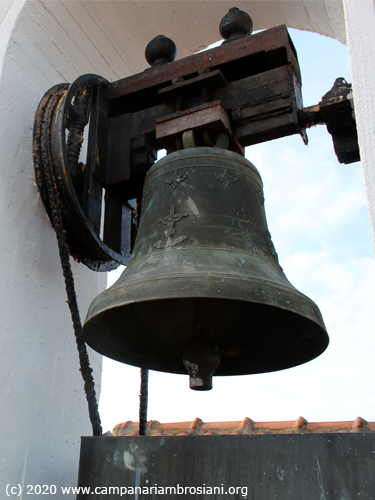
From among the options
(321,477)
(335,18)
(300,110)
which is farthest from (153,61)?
(321,477)

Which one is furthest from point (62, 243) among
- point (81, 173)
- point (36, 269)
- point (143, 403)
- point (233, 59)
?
point (233, 59)

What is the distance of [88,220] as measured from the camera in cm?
176

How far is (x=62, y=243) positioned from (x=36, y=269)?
14 cm

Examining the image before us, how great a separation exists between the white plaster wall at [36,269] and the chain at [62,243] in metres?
0.07

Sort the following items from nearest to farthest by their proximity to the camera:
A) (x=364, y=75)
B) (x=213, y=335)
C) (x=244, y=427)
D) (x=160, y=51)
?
(x=364, y=75) < (x=213, y=335) < (x=160, y=51) < (x=244, y=427)

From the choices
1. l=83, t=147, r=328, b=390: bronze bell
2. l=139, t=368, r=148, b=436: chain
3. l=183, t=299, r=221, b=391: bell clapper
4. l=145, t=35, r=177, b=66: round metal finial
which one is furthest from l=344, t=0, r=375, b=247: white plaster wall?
l=139, t=368, r=148, b=436: chain

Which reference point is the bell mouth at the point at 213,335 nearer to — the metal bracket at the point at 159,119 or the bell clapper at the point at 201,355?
the bell clapper at the point at 201,355

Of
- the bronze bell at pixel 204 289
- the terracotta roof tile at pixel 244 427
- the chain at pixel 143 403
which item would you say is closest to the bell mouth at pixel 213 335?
the bronze bell at pixel 204 289

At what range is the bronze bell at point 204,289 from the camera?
4.09 feet

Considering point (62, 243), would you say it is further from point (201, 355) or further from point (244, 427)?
point (244, 427)

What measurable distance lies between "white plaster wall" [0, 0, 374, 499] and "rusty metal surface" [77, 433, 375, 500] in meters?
0.27

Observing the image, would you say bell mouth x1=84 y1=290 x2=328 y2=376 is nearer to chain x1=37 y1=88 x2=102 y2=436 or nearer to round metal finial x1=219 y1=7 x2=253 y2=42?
chain x1=37 y1=88 x2=102 y2=436

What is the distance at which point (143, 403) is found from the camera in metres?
1.78

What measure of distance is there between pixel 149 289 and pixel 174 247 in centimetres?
20
